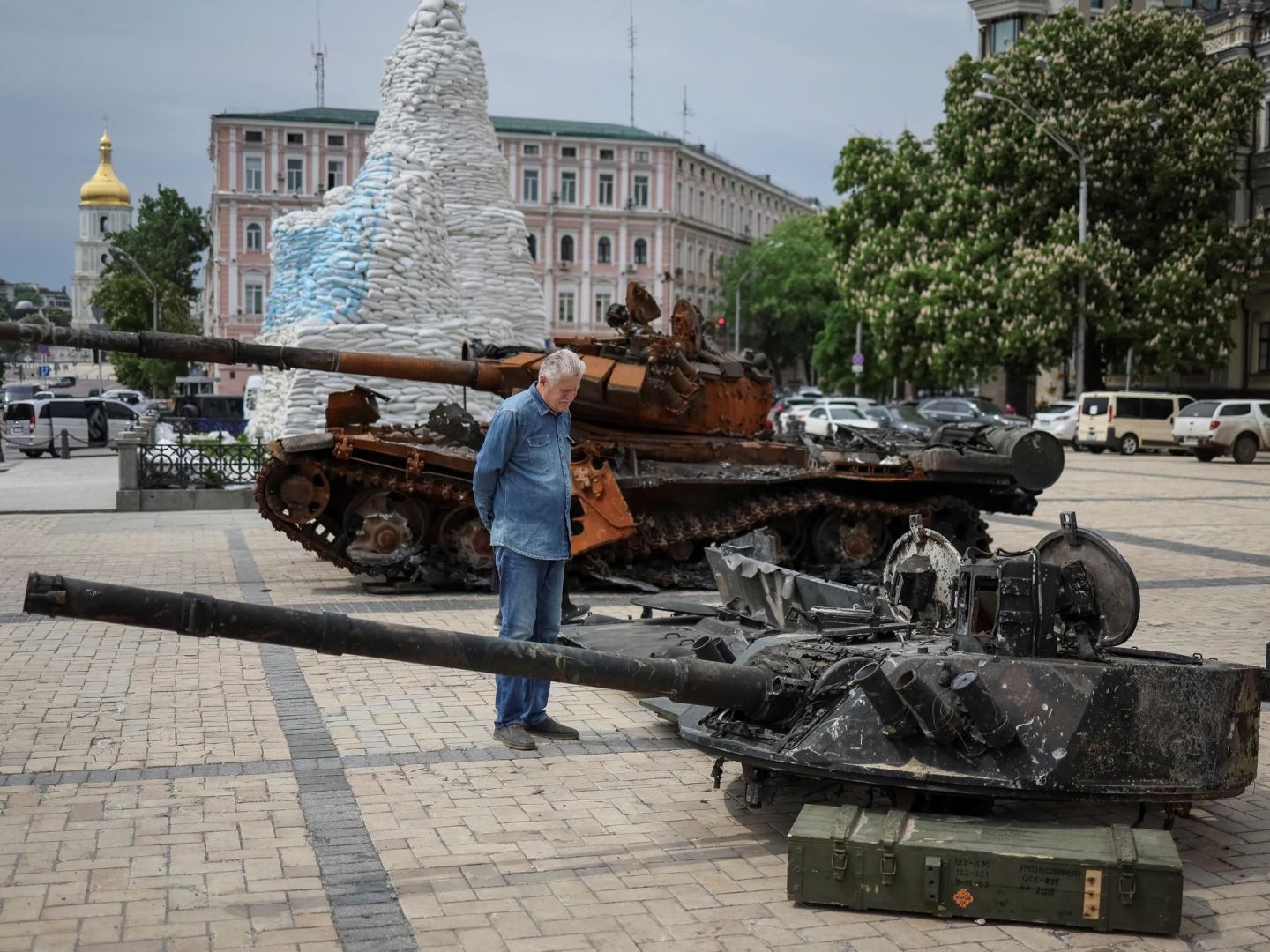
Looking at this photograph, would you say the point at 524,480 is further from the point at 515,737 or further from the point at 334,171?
the point at 334,171

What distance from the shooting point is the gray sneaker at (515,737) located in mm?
7242

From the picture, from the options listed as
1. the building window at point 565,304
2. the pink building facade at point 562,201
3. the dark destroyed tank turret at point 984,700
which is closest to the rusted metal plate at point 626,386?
the dark destroyed tank turret at point 984,700

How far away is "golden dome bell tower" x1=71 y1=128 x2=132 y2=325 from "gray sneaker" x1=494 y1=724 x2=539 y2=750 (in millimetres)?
123152

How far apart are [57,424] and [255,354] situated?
2873 centimetres

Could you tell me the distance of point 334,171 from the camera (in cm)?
7381

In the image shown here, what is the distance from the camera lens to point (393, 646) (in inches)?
188

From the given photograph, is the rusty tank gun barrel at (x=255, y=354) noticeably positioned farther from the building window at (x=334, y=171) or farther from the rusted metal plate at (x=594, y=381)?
the building window at (x=334, y=171)

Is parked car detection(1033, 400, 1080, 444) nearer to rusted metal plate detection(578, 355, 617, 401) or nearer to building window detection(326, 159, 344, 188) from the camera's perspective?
rusted metal plate detection(578, 355, 617, 401)

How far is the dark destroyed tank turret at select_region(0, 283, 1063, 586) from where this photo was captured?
1252 cm

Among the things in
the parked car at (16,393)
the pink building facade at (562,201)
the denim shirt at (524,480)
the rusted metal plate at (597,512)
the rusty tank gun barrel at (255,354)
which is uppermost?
the pink building facade at (562,201)

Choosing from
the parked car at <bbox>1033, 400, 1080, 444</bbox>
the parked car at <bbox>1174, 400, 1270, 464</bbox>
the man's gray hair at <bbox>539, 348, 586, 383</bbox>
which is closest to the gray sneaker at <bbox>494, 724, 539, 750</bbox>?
the man's gray hair at <bbox>539, 348, 586, 383</bbox>

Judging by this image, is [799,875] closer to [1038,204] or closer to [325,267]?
[325,267]

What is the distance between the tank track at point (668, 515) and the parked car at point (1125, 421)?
2343 centimetres

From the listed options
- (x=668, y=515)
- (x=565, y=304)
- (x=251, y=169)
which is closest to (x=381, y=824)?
(x=668, y=515)
